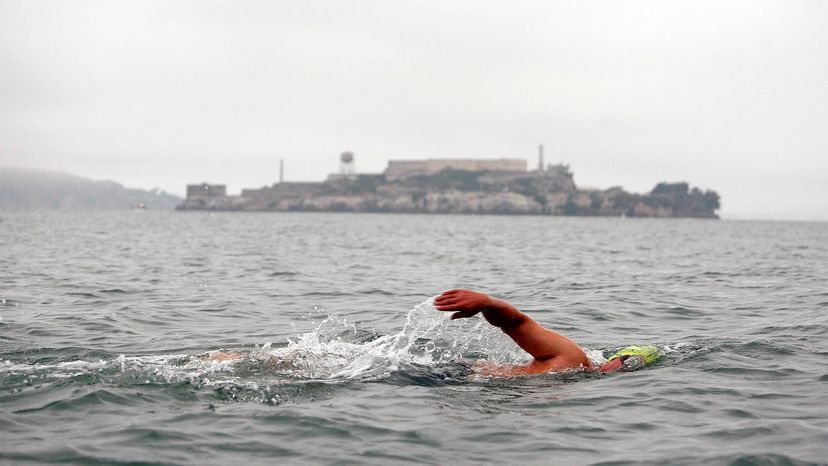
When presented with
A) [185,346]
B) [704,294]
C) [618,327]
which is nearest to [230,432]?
[185,346]

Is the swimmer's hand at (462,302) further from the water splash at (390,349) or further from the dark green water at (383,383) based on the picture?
the dark green water at (383,383)

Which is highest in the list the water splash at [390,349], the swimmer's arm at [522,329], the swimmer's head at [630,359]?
the swimmer's arm at [522,329]

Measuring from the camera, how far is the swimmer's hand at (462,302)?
8047 mm

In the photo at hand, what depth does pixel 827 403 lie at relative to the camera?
804cm

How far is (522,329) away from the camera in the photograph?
29.1ft

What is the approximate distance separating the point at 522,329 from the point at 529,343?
0.93ft

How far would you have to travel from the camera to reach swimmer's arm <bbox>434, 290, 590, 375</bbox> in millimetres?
8109

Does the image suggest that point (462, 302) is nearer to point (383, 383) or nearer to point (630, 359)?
point (383, 383)

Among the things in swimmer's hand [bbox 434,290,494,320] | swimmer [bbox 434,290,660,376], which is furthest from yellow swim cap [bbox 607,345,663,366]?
swimmer's hand [bbox 434,290,494,320]

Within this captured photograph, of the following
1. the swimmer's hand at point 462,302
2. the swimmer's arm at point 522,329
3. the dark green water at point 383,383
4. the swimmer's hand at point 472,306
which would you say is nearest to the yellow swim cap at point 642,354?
the dark green water at point 383,383

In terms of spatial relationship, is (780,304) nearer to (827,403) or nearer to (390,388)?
(827,403)

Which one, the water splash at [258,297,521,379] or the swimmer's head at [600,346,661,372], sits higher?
the swimmer's head at [600,346,661,372]

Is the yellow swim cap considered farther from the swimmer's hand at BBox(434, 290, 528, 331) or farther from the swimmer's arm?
the swimmer's hand at BBox(434, 290, 528, 331)

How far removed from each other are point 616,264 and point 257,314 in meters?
18.1
